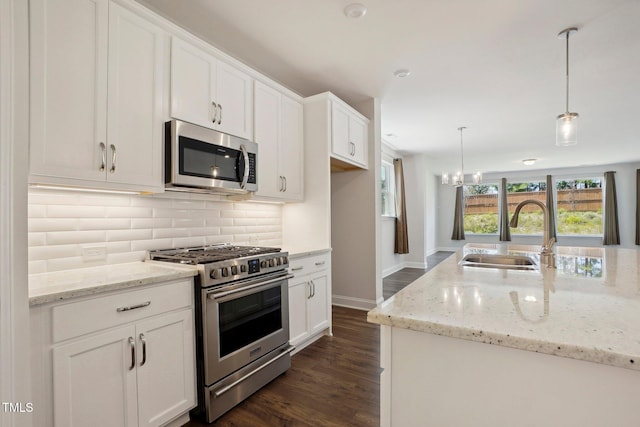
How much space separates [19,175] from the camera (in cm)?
117

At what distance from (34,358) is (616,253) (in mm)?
3626

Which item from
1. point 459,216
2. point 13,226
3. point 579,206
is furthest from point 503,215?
point 13,226

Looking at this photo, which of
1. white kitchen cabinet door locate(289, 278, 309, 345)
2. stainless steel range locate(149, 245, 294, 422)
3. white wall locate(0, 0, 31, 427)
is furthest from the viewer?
white kitchen cabinet door locate(289, 278, 309, 345)

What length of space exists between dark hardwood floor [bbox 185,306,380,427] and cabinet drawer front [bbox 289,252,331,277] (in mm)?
716

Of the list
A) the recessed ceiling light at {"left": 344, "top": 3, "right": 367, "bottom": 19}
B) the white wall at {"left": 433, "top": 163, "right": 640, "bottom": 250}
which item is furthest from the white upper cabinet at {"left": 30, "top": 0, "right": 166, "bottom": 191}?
the white wall at {"left": 433, "top": 163, "right": 640, "bottom": 250}

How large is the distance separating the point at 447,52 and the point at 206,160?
2.35m

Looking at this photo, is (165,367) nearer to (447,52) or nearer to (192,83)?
(192,83)

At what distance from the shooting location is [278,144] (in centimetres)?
296

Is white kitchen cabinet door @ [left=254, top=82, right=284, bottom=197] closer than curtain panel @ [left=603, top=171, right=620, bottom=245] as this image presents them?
Yes

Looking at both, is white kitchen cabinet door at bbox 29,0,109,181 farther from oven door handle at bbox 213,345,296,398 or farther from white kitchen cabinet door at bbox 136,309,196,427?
oven door handle at bbox 213,345,296,398

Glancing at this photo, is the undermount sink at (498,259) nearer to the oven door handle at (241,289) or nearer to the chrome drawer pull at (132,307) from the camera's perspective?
the oven door handle at (241,289)

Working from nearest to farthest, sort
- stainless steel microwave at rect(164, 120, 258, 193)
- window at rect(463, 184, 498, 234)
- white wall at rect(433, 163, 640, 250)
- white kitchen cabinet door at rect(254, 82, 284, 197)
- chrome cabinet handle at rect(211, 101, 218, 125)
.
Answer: stainless steel microwave at rect(164, 120, 258, 193)
chrome cabinet handle at rect(211, 101, 218, 125)
white kitchen cabinet door at rect(254, 82, 284, 197)
white wall at rect(433, 163, 640, 250)
window at rect(463, 184, 498, 234)

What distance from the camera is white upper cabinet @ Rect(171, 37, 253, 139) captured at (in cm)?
209

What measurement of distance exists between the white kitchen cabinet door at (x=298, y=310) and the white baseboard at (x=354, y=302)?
1.37 meters
